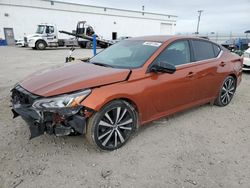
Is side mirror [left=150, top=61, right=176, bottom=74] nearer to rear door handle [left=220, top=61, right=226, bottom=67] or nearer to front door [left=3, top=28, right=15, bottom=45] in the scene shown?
rear door handle [left=220, top=61, right=226, bottom=67]

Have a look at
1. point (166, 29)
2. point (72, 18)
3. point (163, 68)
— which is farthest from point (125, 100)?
point (166, 29)

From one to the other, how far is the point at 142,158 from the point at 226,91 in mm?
2842

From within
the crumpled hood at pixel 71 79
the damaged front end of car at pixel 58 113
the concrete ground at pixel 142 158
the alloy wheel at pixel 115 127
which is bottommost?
the concrete ground at pixel 142 158

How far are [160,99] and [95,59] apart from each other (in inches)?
54.8

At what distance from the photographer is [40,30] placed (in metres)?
20.7

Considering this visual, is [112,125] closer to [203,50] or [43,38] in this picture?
[203,50]

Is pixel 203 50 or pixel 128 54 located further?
pixel 203 50

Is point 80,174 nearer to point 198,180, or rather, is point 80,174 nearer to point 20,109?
point 20,109

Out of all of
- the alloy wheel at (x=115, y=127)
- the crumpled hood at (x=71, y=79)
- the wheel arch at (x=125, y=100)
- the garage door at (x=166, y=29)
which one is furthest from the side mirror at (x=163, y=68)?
the garage door at (x=166, y=29)

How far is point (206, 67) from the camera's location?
3.95 metres

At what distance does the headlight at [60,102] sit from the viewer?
2.51 metres

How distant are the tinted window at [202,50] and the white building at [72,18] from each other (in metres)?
28.3

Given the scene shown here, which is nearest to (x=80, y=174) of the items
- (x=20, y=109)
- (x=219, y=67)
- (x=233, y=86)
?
(x=20, y=109)

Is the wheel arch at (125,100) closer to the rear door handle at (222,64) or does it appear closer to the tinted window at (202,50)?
the tinted window at (202,50)
